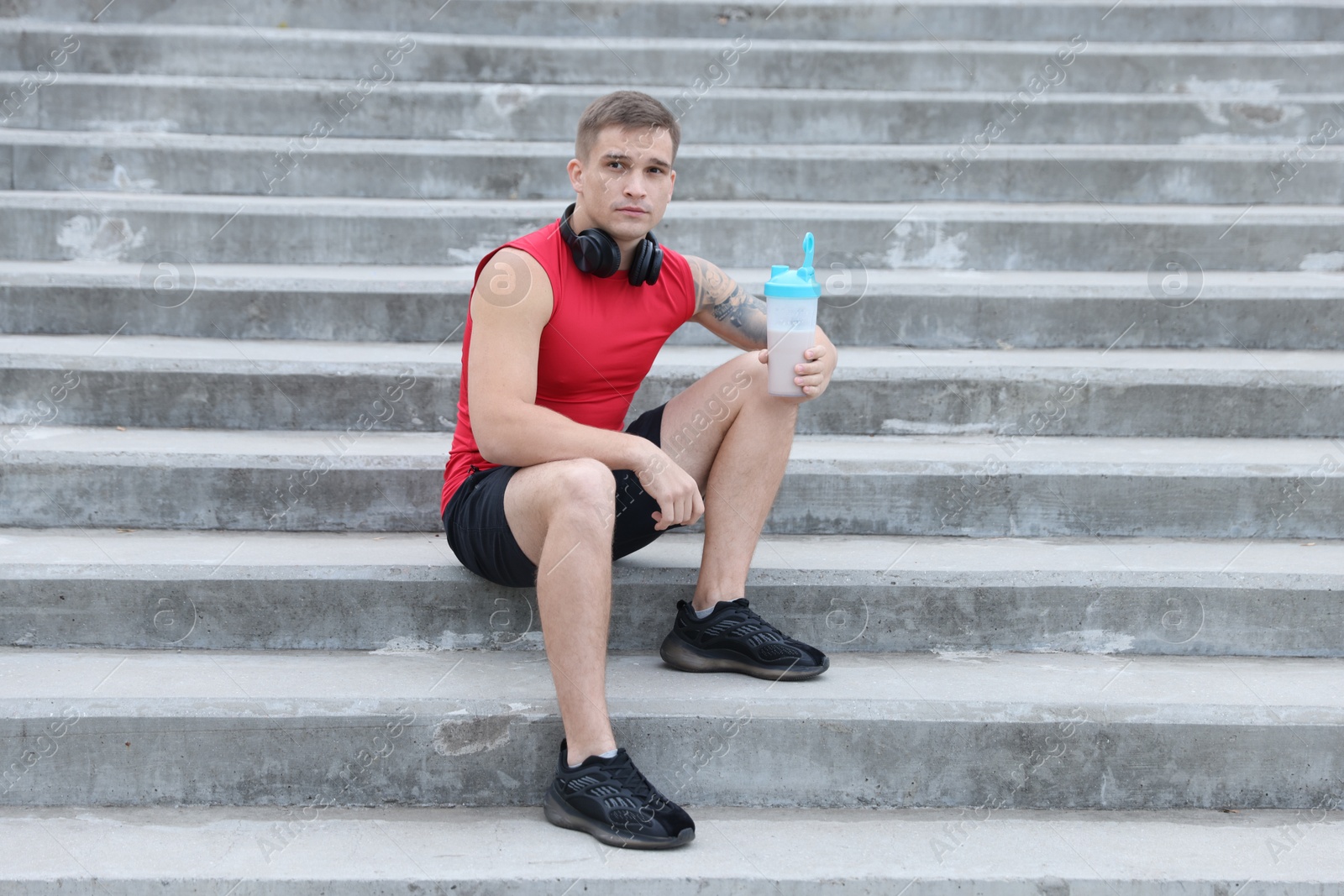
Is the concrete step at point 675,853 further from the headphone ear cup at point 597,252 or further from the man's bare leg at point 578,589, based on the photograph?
the headphone ear cup at point 597,252

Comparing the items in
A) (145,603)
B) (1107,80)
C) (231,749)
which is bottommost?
(231,749)

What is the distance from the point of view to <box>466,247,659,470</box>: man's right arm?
6.79ft

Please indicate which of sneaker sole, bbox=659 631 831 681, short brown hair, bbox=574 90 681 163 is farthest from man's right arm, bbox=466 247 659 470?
sneaker sole, bbox=659 631 831 681

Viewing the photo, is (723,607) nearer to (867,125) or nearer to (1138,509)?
(1138,509)

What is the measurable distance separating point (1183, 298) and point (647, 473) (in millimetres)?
2155

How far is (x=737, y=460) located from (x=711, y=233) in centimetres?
163

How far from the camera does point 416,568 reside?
2.45m

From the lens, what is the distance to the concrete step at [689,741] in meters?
2.12

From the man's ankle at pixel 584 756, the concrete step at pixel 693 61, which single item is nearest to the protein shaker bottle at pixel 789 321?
the man's ankle at pixel 584 756

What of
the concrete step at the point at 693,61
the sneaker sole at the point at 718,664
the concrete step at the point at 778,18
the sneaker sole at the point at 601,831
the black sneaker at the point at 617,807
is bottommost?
the sneaker sole at the point at 601,831

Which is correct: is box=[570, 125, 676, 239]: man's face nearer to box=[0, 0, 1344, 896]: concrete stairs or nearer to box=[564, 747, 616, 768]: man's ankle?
box=[0, 0, 1344, 896]: concrete stairs

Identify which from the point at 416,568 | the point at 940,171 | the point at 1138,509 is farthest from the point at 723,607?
the point at 940,171

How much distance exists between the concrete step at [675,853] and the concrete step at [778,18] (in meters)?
3.74

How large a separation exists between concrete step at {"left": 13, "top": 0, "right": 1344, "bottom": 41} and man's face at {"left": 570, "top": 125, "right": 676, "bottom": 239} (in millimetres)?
2944
